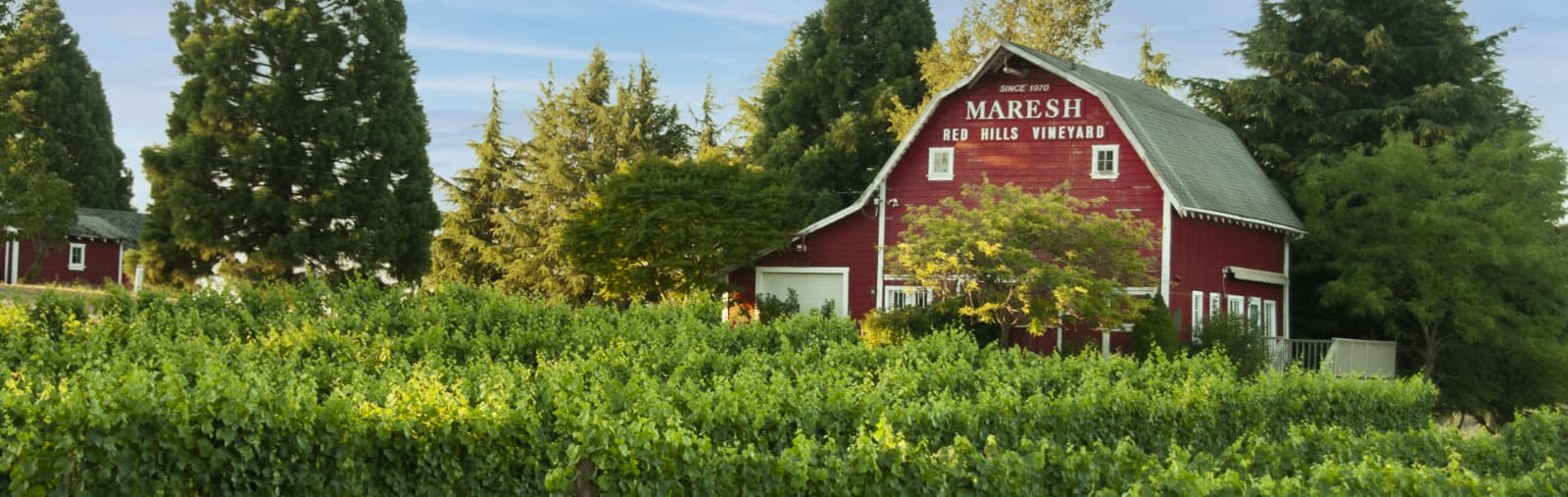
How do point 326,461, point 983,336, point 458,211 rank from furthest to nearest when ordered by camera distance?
point 458,211
point 983,336
point 326,461

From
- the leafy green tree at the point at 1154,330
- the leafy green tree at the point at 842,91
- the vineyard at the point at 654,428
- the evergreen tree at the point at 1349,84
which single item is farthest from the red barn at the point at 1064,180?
the vineyard at the point at 654,428

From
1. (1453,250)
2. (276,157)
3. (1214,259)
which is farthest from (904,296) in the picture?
(276,157)

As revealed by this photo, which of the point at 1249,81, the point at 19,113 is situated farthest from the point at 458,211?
the point at 1249,81

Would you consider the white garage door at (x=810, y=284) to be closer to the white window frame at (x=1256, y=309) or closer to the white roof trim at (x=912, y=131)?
the white roof trim at (x=912, y=131)

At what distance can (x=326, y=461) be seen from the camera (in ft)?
42.3

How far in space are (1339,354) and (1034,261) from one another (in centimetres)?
855

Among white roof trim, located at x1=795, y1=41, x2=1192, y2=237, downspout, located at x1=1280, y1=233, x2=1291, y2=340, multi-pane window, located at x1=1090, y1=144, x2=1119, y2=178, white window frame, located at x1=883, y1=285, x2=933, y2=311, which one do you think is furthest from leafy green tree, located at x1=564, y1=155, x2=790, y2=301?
downspout, located at x1=1280, y1=233, x2=1291, y2=340

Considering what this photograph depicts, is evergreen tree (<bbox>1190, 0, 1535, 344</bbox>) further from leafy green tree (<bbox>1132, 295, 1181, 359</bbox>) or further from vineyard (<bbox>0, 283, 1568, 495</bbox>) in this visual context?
vineyard (<bbox>0, 283, 1568, 495</bbox>)

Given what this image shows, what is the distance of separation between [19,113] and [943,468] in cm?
5144

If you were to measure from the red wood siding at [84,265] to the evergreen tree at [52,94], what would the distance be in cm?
202

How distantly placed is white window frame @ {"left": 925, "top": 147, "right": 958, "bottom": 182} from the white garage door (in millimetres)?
3008

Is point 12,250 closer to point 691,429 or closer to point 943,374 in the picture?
point 943,374

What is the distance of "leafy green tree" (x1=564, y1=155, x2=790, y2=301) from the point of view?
39469 mm

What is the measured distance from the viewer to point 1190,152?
37844 millimetres
